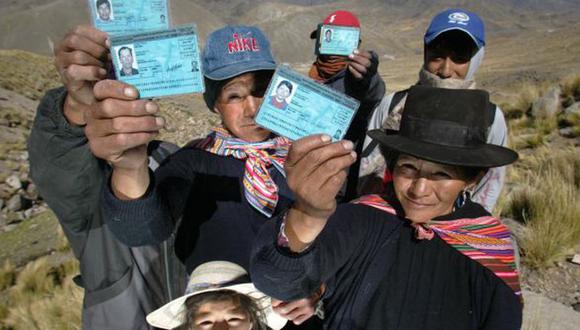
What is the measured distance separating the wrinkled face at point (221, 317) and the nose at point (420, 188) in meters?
1.04

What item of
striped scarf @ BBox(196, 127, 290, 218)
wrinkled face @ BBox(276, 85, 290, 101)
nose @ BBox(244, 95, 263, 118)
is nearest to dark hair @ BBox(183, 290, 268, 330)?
striped scarf @ BBox(196, 127, 290, 218)

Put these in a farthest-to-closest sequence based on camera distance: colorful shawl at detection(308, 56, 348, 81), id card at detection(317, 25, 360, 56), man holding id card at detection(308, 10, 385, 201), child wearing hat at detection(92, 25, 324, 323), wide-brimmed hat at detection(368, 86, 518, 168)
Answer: colorful shawl at detection(308, 56, 348, 81) < id card at detection(317, 25, 360, 56) < man holding id card at detection(308, 10, 385, 201) < child wearing hat at detection(92, 25, 324, 323) < wide-brimmed hat at detection(368, 86, 518, 168)

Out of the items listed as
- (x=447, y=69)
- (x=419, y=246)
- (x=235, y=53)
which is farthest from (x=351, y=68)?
(x=419, y=246)

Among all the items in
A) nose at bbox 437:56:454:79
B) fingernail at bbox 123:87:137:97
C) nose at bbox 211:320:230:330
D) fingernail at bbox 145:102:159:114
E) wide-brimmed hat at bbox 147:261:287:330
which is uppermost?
nose at bbox 437:56:454:79

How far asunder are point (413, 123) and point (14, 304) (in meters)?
5.40

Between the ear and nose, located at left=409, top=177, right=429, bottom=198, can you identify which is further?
the ear

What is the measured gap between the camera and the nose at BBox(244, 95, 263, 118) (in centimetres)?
212

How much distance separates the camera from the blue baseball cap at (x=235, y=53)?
2.10 m

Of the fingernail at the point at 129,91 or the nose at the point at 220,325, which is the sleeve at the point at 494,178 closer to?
the nose at the point at 220,325

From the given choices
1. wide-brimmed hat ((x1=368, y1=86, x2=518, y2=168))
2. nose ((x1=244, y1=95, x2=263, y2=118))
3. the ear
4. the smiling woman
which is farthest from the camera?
the ear

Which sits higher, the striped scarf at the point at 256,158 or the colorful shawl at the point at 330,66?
the colorful shawl at the point at 330,66

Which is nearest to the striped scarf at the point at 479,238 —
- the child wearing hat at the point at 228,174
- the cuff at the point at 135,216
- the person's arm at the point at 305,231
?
the person's arm at the point at 305,231

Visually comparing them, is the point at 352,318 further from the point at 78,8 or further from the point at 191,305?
the point at 78,8

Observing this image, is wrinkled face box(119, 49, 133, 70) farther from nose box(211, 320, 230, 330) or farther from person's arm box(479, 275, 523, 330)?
person's arm box(479, 275, 523, 330)
